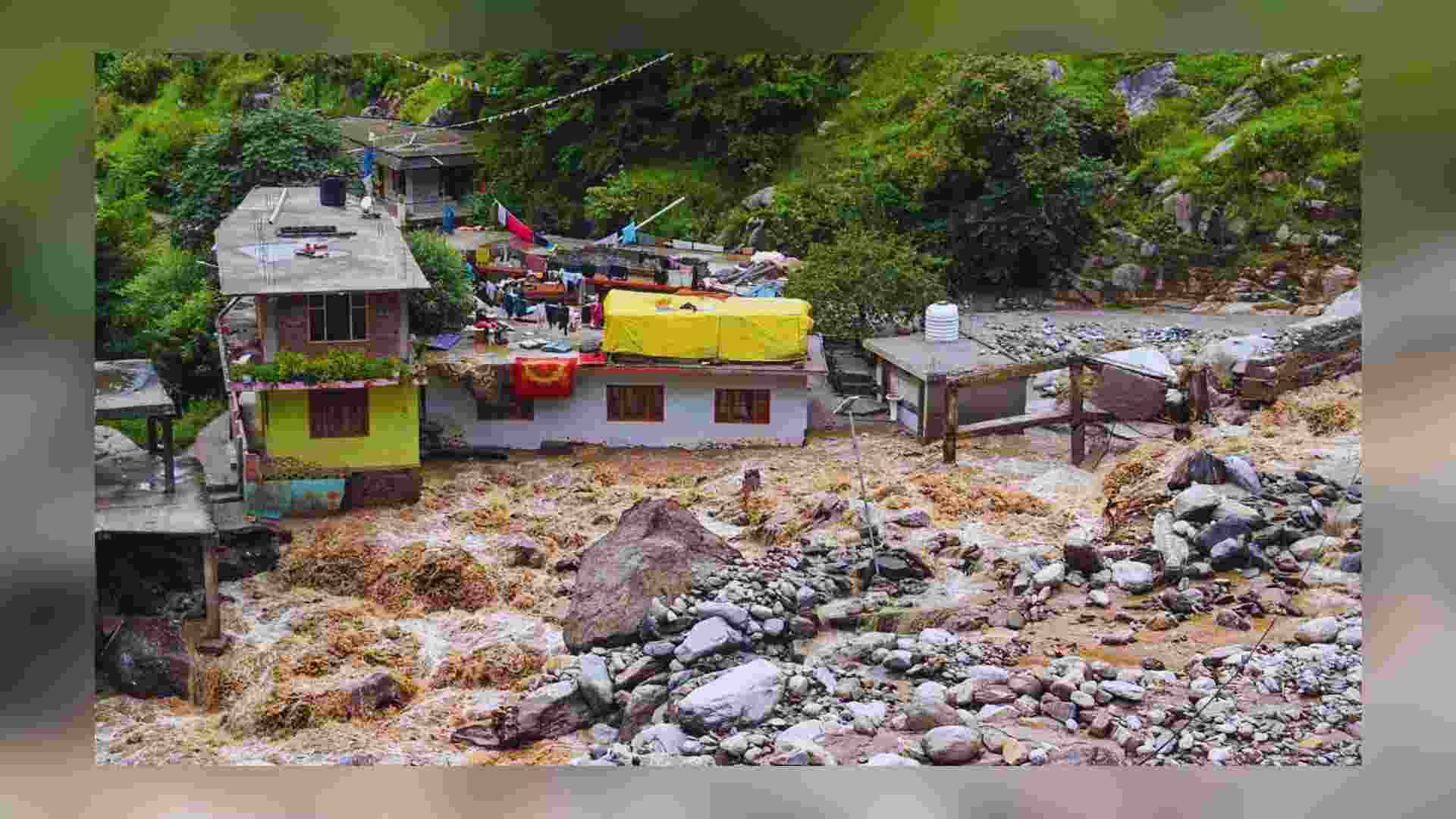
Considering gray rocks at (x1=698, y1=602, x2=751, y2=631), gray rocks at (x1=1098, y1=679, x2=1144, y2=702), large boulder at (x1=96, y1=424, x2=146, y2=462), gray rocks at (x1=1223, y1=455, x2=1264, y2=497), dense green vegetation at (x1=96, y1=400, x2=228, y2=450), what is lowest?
gray rocks at (x1=1098, y1=679, x2=1144, y2=702)

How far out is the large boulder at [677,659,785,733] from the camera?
31.7 feet

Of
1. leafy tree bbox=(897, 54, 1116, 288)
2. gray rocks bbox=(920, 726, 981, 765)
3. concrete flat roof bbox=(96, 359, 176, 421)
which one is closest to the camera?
gray rocks bbox=(920, 726, 981, 765)

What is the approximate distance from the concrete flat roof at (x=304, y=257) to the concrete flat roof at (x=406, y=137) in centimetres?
35

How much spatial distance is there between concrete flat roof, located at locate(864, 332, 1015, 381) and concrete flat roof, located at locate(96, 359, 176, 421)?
346 cm

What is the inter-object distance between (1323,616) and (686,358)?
329cm

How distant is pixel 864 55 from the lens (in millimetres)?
11156

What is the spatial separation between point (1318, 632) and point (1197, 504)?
86 cm

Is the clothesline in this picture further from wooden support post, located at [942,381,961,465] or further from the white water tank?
wooden support post, located at [942,381,961,465]

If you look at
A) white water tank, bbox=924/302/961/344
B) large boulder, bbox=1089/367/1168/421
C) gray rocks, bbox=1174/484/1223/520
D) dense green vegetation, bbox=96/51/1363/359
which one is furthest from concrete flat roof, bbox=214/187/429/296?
gray rocks, bbox=1174/484/1223/520

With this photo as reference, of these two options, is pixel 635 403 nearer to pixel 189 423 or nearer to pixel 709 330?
pixel 709 330

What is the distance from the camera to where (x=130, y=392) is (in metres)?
10.0

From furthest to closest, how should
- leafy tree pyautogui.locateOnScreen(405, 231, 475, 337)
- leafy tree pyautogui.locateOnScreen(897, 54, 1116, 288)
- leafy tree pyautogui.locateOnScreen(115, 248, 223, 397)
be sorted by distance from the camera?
leafy tree pyautogui.locateOnScreen(897, 54, 1116, 288) → leafy tree pyautogui.locateOnScreen(405, 231, 475, 337) → leafy tree pyautogui.locateOnScreen(115, 248, 223, 397)

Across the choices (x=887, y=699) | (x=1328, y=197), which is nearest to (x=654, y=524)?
(x=887, y=699)

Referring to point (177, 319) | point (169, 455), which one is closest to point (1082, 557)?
point (169, 455)
